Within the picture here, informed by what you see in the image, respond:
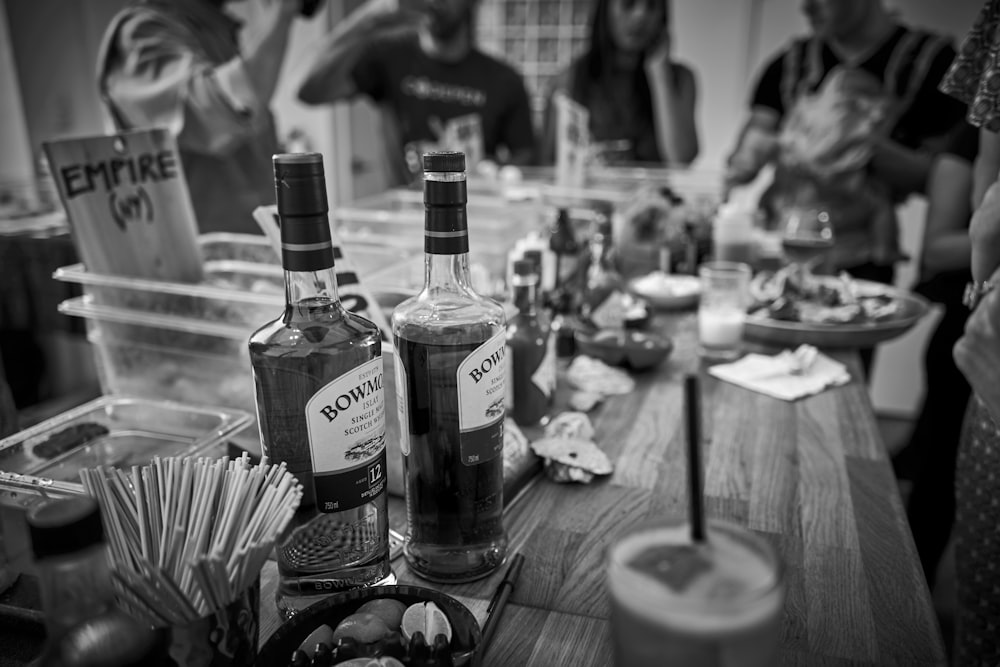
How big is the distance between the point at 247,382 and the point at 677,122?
→ 2739mm

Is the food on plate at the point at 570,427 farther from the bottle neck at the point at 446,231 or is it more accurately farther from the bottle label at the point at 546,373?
the bottle neck at the point at 446,231

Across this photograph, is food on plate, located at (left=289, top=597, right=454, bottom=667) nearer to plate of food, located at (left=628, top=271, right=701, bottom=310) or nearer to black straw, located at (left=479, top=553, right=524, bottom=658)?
black straw, located at (left=479, top=553, right=524, bottom=658)

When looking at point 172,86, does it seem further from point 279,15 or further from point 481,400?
point 481,400

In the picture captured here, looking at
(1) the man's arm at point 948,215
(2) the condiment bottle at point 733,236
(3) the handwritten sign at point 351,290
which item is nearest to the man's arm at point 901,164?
(1) the man's arm at point 948,215

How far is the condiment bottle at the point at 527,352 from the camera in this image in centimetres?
107

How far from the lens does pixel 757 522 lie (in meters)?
0.88

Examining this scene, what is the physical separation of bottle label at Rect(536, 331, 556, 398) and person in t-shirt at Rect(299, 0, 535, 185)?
179 centimetres

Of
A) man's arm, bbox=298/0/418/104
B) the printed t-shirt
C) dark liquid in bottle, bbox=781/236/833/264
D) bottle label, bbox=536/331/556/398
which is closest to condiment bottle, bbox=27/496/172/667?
bottle label, bbox=536/331/556/398

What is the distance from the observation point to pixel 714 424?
116cm

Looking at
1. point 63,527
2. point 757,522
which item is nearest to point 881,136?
point 757,522

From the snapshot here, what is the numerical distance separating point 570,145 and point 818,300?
2.95ft

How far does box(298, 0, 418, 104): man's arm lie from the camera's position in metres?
2.42

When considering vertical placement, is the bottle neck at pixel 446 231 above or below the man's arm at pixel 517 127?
below

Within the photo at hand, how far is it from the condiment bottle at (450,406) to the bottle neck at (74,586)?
0.32m
